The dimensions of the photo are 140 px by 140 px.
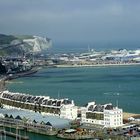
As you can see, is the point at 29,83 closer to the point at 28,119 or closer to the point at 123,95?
the point at 123,95

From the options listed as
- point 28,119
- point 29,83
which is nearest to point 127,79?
point 29,83

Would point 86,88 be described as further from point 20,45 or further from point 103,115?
point 20,45

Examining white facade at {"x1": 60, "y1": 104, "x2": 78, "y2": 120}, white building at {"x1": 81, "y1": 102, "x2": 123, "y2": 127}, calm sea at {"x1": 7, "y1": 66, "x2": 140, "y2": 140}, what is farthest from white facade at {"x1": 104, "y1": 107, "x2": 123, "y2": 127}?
calm sea at {"x1": 7, "y1": 66, "x2": 140, "y2": 140}

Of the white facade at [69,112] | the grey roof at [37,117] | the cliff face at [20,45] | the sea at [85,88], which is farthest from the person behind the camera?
the cliff face at [20,45]

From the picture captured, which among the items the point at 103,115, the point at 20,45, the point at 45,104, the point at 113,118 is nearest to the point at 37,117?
the point at 45,104

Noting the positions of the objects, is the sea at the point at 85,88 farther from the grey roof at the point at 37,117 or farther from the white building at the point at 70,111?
the white building at the point at 70,111

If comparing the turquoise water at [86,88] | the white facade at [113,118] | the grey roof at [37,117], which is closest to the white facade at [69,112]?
the grey roof at [37,117]
